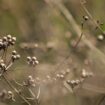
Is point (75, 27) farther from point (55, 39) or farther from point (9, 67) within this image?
point (9, 67)

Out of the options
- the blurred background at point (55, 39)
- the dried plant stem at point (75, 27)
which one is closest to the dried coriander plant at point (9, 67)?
the blurred background at point (55, 39)

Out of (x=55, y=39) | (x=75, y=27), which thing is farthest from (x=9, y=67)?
(x=55, y=39)

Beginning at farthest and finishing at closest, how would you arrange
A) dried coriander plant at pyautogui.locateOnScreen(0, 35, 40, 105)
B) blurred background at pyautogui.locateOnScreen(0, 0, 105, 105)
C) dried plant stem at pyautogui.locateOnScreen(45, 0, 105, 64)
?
dried plant stem at pyautogui.locateOnScreen(45, 0, 105, 64), blurred background at pyautogui.locateOnScreen(0, 0, 105, 105), dried coriander plant at pyautogui.locateOnScreen(0, 35, 40, 105)

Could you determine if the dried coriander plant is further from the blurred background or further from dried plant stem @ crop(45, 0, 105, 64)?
dried plant stem @ crop(45, 0, 105, 64)

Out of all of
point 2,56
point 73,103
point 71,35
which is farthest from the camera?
Answer: point 71,35

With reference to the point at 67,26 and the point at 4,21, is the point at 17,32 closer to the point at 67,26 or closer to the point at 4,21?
the point at 4,21


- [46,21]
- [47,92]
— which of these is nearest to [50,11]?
[46,21]

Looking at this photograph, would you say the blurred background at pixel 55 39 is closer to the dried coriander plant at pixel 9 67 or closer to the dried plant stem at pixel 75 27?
the dried plant stem at pixel 75 27

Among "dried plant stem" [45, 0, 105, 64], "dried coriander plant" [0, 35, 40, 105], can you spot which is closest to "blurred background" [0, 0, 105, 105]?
"dried plant stem" [45, 0, 105, 64]
